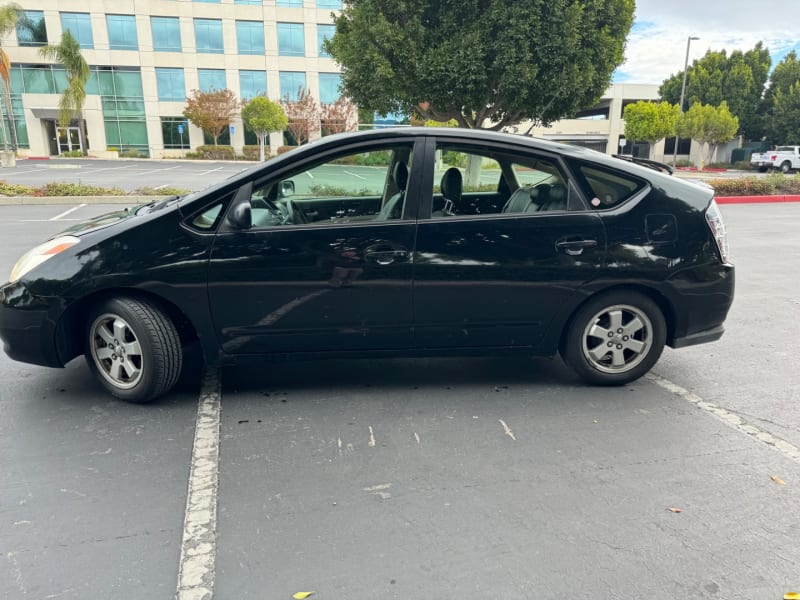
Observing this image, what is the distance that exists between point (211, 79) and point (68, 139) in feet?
39.6

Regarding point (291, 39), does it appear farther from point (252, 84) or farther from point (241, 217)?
point (241, 217)

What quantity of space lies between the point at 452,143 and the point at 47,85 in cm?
5078

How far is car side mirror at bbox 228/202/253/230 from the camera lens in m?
3.57

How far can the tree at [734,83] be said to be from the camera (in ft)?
154

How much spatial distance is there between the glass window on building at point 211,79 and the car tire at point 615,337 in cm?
4743

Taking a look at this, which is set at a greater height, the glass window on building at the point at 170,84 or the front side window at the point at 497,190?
the glass window on building at the point at 170,84

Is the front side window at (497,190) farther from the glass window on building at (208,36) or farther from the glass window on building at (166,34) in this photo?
the glass window on building at (166,34)

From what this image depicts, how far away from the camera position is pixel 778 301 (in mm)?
6395

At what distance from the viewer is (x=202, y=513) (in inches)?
106

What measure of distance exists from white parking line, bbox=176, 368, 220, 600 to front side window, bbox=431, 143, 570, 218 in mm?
1873

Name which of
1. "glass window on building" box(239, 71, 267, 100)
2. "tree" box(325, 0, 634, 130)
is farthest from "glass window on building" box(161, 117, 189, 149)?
"tree" box(325, 0, 634, 130)

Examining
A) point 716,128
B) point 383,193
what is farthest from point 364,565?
point 716,128

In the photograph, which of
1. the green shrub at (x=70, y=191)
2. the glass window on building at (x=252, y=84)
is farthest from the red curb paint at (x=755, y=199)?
the glass window on building at (x=252, y=84)

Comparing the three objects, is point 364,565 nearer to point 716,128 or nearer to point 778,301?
point 778,301
